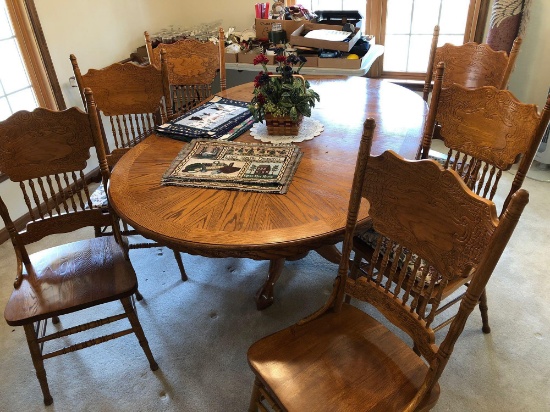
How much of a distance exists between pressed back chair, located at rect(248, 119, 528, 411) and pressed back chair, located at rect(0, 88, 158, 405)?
0.68 m

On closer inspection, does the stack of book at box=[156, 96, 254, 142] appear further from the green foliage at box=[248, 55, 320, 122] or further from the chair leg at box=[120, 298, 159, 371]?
the chair leg at box=[120, 298, 159, 371]

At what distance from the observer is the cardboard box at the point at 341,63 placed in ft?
9.26

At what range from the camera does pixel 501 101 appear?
1523 mm

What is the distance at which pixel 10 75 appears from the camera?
2.52m

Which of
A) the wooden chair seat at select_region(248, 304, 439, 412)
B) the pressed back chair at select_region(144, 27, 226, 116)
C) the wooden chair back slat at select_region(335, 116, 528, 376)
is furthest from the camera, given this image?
the pressed back chair at select_region(144, 27, 226, 116)

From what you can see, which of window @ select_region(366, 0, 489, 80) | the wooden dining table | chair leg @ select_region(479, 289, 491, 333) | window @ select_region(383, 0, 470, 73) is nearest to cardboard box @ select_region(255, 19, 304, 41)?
window @ select_region(366, 0, 489, 80)

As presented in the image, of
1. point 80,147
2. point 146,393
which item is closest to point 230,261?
point 146,393

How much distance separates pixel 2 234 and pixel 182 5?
93.9 inches

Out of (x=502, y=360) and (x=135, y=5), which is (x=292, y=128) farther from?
(x=135, y=5)

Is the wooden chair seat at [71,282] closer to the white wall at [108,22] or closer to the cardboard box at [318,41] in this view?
the white wall at [108,22]

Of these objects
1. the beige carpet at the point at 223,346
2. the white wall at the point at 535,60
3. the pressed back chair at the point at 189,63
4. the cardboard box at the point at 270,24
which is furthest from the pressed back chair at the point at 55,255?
the white wall at the point at 535,60

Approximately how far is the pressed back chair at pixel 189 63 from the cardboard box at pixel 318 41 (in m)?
0.68

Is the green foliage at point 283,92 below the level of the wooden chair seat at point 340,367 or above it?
above

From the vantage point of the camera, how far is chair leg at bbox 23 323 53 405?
1.49m
